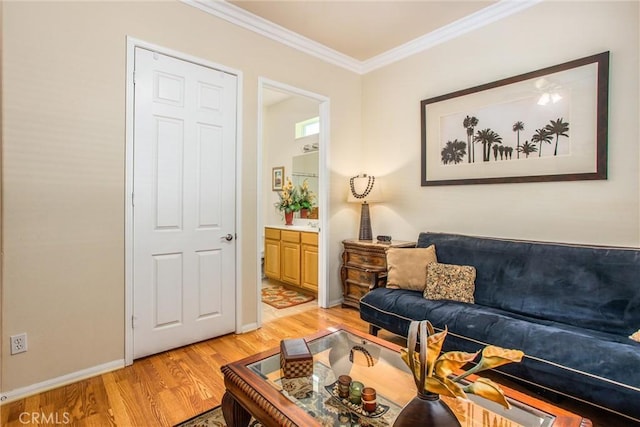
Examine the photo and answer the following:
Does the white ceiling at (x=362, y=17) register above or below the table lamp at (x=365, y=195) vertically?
above

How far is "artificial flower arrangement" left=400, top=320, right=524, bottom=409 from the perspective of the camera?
2.96 feet

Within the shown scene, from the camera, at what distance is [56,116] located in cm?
209

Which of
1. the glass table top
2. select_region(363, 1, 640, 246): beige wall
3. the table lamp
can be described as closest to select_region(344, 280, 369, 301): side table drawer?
the table lamp

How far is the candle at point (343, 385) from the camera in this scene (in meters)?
1.40

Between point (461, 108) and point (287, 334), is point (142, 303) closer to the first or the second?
point (287, 334)

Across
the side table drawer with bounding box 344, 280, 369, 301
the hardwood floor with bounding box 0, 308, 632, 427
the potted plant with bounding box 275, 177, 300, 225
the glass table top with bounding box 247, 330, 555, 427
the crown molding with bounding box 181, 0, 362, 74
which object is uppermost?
the crown molding with bounding box 181, 0, 362, 74

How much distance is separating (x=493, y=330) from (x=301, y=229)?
257 cm

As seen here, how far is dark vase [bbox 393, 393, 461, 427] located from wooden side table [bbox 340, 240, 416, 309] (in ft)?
7.55

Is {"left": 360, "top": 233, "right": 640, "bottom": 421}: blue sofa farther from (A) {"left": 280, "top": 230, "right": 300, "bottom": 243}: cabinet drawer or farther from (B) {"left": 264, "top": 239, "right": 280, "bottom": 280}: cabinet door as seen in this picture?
(B) {"left": 264, "top": 239, "right": 280, "bottom": 280}: cabinet door

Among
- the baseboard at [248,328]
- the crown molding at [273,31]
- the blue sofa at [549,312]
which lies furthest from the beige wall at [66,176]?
the blue sofa at [549,312]

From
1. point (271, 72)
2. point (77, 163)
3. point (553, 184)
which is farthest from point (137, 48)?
point (553, 184)

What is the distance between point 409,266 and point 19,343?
2670mm

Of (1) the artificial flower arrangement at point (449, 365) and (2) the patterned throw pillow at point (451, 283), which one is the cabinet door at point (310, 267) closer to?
(2) the patterned throw pillow at point (451, 283)

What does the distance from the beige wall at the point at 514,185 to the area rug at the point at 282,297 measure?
1.23 metres
